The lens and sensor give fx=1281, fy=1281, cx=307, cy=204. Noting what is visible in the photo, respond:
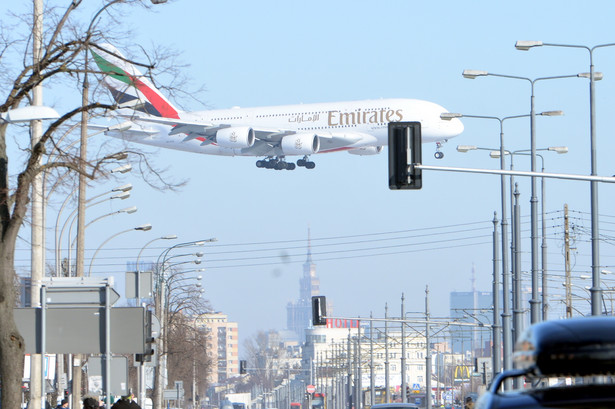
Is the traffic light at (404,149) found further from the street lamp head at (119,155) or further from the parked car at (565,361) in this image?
the parked car at (565,361)

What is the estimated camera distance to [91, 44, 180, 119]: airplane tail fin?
17.9 m

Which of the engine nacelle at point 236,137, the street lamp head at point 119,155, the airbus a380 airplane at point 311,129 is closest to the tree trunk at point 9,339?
the street lamp head at point 119,155

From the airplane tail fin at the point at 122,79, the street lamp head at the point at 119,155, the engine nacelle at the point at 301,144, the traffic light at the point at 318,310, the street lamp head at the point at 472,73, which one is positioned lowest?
the traffic light at the point at 318,310

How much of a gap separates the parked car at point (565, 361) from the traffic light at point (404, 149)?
15152mm

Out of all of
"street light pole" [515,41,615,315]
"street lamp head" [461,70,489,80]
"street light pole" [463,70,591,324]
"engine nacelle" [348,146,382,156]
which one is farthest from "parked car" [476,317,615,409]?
"engine nacelle" [348,146,382,156]

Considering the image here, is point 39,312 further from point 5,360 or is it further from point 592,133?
point 592,133

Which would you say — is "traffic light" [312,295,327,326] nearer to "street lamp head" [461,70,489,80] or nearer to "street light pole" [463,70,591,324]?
"street light pole" [463,70,591,324]

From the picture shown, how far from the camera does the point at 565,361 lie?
5.68 meters

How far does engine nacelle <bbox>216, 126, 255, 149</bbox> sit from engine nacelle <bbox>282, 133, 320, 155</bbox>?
80.9 inches

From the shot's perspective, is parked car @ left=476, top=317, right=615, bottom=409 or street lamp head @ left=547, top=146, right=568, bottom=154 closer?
parked car @ left=476, top=317, right=615, bottom=409

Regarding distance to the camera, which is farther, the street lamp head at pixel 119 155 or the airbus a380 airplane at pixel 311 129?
the airbus a380 airplane at pixel 311 129

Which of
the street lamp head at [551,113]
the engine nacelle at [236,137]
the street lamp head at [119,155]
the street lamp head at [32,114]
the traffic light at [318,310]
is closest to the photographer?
the street lamp head at [32,114]

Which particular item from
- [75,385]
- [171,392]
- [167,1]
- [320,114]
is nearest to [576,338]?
[167,1]

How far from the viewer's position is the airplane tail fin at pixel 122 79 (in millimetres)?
17947
